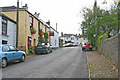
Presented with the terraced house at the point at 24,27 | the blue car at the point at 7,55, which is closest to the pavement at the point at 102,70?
the blue car at the point at 7,55

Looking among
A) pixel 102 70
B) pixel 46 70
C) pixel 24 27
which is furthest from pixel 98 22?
pixel 46 70

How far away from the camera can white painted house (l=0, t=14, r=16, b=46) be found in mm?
13984

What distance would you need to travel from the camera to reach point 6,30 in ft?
49.2

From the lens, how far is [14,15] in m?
19.0

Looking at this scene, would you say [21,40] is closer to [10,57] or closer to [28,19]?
[28,19]

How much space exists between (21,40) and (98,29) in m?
12.3

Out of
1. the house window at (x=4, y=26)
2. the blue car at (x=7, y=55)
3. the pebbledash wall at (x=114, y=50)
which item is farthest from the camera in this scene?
the house window at (x=4, y=26)

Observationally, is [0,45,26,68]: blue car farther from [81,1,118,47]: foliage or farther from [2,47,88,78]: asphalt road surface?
[81,1,118,47]: foliage

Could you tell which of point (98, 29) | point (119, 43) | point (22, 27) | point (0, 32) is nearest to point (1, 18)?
point (0, 32)

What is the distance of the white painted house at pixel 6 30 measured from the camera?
14.0 metres

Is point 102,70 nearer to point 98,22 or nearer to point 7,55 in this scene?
point 7,55

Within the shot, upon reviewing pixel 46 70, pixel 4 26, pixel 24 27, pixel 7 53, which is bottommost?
pixel 46 70

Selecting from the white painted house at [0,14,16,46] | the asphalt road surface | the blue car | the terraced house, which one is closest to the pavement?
the asphalt road surface

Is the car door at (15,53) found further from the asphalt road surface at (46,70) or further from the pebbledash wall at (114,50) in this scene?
the pebbledash wall at (114,50)
